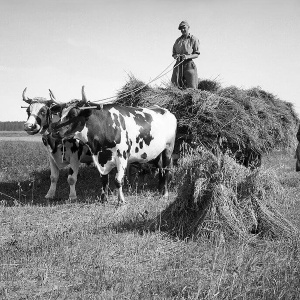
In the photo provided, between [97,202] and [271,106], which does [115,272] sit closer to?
[97,202]

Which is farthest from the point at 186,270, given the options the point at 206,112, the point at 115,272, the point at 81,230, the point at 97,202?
the point at 206,112

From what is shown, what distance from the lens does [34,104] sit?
8352 millimetres

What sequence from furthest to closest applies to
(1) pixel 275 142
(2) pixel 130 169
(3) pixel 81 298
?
(2) pixel 130 169
(1) pixel 275 142
(3) pixel 81 298

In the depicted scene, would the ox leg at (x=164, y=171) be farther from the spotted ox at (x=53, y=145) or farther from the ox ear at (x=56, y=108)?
the ox ear at (x=56, y=108)

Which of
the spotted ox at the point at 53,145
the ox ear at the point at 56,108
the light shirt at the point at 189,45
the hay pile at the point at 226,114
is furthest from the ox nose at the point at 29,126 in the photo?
the light shirt at the point at 189,45

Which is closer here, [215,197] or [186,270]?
[186,270]

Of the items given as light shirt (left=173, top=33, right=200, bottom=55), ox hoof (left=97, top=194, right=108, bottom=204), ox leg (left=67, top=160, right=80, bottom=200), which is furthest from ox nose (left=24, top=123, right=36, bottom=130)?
light shirt (left=173, top=33, right=200, bottom=55)

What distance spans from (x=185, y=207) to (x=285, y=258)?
5.68 ft

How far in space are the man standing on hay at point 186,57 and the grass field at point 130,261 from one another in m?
4.23

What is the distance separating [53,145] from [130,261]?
205 inches

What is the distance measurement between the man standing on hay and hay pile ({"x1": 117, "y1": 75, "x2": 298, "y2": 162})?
47 cm

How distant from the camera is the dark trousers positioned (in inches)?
384

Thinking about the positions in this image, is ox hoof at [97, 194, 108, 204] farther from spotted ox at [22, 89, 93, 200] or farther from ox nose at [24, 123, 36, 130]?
ox nose at [24, 123, 36, 130]

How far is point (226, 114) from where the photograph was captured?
8375 mm
